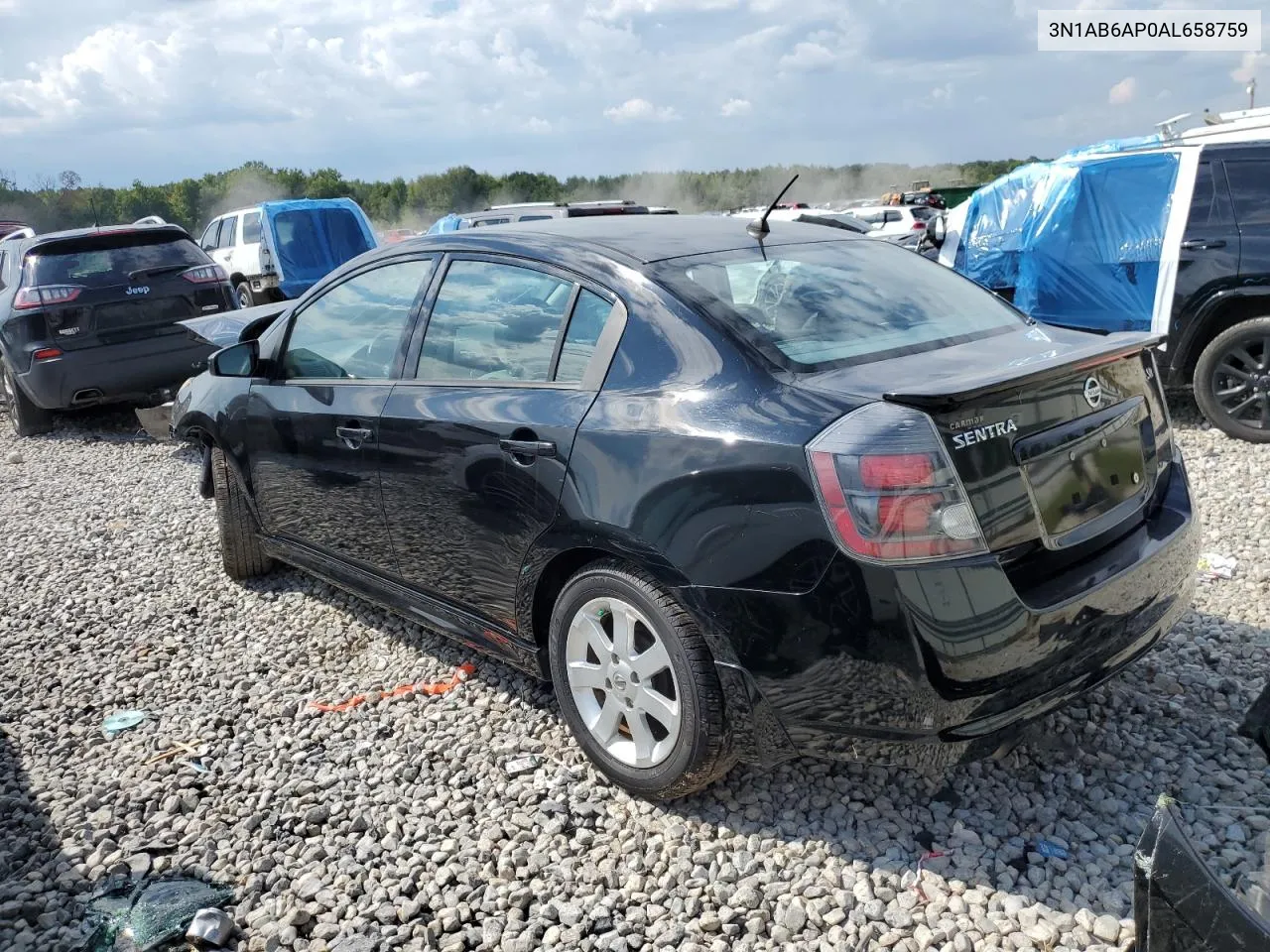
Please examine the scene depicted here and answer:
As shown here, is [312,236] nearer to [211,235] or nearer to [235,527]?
[211,235]

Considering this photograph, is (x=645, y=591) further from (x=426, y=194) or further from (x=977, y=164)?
(x=977, y=164)

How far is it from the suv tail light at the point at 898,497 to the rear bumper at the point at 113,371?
24.8 ft

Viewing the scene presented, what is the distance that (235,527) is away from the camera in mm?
4875

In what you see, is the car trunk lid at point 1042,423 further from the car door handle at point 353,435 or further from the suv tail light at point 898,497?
the car door handle at point 353,435

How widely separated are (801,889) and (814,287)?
172 cm

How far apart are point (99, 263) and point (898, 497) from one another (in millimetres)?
8683

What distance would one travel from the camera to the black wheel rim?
6.35 metres

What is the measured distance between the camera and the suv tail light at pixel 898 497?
2295 mm

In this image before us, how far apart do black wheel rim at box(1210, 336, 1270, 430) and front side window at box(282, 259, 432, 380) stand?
17.6 ft

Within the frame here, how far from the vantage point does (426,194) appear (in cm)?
4703

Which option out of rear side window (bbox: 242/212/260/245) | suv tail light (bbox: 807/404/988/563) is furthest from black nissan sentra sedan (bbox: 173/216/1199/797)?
rear side window (bbox: 242/212/260/245)

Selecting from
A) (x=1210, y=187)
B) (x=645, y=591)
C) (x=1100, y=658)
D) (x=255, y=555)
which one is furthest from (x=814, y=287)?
(x=1210, y=187)

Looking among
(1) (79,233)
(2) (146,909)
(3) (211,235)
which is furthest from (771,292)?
(3) (211,235)

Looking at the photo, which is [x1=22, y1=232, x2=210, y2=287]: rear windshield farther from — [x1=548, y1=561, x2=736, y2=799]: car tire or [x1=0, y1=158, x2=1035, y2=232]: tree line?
[x1=0, y1=158, x2=1035, y2=232]: tree line
